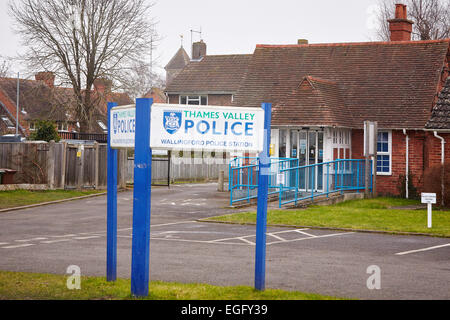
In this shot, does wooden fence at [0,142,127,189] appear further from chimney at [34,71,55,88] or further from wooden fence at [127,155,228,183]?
chimney at [34,71,55,88]

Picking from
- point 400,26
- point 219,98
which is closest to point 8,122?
point 219,98

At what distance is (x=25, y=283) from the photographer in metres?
9.62

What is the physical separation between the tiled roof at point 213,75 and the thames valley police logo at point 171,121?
44.8 m

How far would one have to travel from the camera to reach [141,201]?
854 cm

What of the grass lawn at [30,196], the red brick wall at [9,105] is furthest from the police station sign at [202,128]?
the red brick wall at [9,105]

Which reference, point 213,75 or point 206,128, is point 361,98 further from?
point 213,75

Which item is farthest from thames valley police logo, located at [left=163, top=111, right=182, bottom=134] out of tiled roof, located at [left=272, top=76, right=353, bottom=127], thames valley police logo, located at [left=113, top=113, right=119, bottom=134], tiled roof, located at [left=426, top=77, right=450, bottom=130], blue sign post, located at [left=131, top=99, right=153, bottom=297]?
tiled roof, located at [left=426, top=77, right=450, bottom=130]

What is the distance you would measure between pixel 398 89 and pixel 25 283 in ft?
78.7

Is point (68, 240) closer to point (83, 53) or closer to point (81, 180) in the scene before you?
point (81, 180)

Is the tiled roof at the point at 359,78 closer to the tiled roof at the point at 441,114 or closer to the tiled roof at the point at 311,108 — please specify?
the tiled roof at the point at 311,108

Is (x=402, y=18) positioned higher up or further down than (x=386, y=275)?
higher up

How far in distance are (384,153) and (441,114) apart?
3247 millimetres
